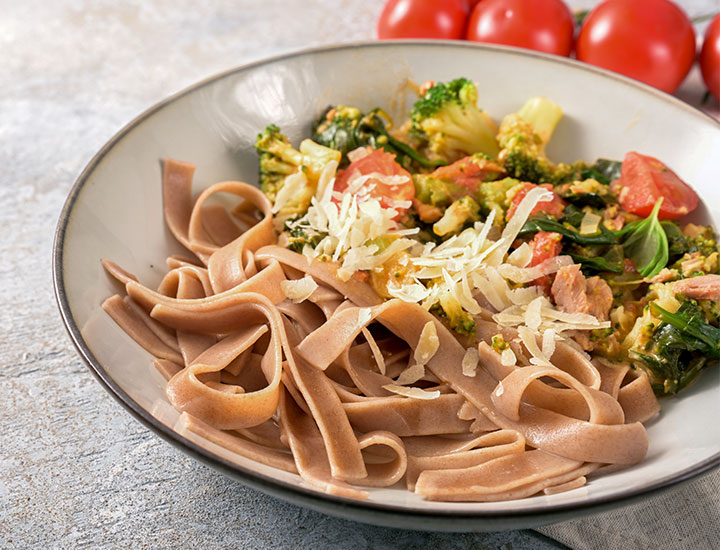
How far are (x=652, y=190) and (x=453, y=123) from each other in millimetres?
1300

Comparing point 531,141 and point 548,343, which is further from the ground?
point 531,141

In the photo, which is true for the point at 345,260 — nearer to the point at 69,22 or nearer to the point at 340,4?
the point at 340,4

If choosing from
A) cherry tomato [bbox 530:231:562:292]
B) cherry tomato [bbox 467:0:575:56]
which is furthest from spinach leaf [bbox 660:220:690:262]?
cherry tomato [bbox 467:0:575:56]

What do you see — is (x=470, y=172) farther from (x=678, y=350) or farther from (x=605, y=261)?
(x=678, y=350)

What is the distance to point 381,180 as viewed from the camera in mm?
4168

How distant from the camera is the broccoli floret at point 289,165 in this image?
170 inches

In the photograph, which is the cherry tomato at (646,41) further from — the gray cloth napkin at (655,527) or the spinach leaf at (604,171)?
the gray cloth napkin at (655,527)

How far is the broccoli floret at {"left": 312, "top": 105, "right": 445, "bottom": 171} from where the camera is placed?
4.62m

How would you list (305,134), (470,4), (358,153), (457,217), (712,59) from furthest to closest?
(470,4), (712,59), (305,134), (358,153), (457,217)

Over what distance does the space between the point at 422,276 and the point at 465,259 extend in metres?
0.24

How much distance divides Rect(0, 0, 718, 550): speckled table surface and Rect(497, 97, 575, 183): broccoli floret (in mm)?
1836

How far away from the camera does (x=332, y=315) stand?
3.63 metres

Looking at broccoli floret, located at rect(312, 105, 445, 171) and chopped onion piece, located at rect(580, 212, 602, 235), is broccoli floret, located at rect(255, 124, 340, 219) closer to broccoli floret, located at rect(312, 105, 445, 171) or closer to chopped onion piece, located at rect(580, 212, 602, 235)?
broccoli floret, located at rect(312, 105, 445, 171)

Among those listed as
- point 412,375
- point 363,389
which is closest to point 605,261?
point 412,375
